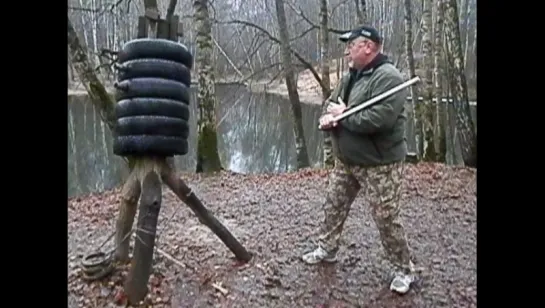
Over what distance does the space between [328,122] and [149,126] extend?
0.46 meters

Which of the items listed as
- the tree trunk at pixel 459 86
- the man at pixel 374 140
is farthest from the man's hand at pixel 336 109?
the tree trunk at pixel 459 86

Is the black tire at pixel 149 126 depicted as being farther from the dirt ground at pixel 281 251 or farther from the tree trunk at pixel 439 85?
the tree trunk at pixel 439 85

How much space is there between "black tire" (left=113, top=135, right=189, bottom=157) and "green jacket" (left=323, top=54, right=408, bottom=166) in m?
0.43

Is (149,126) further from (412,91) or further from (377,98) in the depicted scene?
(412,91)

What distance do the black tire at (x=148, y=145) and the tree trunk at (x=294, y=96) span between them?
3.37 feet

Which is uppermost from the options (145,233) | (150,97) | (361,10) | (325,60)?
(361,10)

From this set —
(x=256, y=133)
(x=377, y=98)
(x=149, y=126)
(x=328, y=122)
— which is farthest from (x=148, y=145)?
(x=256, y=133)

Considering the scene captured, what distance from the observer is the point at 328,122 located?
133cm
